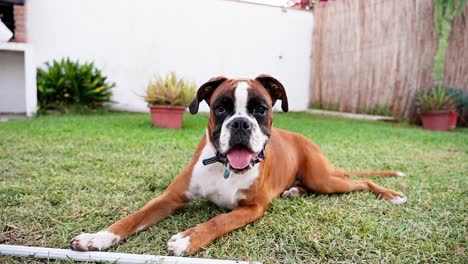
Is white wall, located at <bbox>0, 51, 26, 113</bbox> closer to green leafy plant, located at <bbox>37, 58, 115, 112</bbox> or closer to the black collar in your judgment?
green leafy plant, located at <bbox>37, 58, 115, 112</bbox>

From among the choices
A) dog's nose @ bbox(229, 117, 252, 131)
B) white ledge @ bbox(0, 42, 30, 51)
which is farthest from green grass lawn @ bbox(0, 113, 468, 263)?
white ledge @ bbox(0, 42, 30, 51)

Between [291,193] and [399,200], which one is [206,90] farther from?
[399,200]

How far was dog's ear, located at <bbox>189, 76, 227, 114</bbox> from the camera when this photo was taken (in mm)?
2494

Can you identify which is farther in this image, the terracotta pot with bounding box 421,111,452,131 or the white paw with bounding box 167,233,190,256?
the terracotta pot with bounding box 421,111,452,131

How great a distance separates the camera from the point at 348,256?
6.38 feet

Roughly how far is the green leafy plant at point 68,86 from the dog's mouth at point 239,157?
6.93 m

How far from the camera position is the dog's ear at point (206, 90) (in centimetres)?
249

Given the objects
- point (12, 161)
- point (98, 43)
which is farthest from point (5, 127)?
point (98, 43)

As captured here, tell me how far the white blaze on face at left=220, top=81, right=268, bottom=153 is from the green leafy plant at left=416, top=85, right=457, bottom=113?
707 cm

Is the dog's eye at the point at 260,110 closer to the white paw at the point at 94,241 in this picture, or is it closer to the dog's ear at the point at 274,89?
the dog's ear at the point at 274,89

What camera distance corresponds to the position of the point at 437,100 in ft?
26.5

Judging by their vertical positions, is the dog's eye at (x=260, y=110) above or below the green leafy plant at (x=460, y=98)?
above

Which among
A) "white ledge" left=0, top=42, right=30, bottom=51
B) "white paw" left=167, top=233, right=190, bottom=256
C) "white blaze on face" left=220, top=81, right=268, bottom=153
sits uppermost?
"white ledge" left=0, top=42, right=30, bottom=51

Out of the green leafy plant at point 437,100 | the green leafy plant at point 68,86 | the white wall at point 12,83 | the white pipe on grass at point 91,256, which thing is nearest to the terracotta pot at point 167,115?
the green leafy plant at point 68,86
